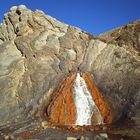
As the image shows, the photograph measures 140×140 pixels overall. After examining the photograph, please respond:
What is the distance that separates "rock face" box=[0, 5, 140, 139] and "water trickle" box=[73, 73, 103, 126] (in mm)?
1433

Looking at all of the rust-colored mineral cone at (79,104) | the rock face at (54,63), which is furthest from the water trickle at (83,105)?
the rock face at (54,63)

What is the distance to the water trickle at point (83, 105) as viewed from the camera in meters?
36.5

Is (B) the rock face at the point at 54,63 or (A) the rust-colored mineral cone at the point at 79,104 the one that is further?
(B) the rock face at the point at 54,63

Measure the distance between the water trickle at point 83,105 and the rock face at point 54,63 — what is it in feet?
4.70

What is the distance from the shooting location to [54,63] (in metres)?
42.8

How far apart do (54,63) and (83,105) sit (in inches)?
308

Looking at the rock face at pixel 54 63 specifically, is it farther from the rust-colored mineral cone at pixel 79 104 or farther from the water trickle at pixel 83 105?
the water trickle at pixel 83 105

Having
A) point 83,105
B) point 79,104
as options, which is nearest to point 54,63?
point 79,104

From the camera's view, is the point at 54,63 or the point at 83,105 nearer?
the point at 83,105

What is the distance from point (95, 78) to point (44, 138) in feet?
41.8

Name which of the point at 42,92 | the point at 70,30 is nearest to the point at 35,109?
the point at 42,92

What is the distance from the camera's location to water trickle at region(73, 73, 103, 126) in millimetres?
36531

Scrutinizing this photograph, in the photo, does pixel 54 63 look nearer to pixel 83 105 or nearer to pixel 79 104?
pixel 79 104

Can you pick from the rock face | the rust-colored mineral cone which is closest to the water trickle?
the rust-colored mineral cone
